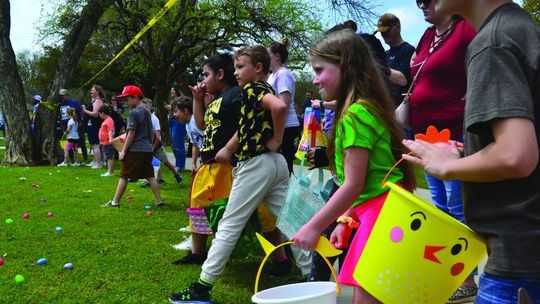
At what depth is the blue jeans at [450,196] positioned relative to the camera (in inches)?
110

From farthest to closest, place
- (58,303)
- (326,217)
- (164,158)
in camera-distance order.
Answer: (164,158)
(58,303)
(326,217)

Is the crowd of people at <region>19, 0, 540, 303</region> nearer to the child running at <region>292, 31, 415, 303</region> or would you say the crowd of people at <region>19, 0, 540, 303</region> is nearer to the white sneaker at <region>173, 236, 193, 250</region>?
the child running at <region>292, 31, 415, 303</region>

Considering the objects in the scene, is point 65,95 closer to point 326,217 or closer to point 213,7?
point 213,7

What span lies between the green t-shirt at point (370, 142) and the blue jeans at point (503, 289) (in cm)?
75

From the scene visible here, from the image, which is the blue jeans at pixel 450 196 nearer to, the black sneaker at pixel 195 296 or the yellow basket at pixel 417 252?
the yellow basket at pixel 417 252

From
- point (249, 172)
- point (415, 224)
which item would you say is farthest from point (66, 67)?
point (415, 224)

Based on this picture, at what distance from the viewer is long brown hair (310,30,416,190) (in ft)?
6.83

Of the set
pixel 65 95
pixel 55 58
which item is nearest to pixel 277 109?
pixel 65 95

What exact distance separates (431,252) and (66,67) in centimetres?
1251

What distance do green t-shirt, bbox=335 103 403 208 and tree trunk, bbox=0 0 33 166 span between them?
1157 centimetres

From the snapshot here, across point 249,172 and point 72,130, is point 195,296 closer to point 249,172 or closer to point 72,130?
point 249,172

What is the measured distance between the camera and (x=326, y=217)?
1.87 m

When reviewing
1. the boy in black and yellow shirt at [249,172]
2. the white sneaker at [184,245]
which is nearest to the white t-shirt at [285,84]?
the boy in black and yellow shirt at [249,172]

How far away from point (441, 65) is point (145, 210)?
15.0ft
